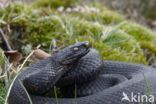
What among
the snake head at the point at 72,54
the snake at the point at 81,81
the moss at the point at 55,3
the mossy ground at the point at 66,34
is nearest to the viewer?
the snake at the point at 81,81

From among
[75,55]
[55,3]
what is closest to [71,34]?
[75,55]

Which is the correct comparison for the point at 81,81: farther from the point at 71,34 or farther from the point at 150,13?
the point at 150,13

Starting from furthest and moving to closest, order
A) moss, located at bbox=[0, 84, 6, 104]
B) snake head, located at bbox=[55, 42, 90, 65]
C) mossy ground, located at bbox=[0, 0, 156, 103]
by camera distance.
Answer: mossy ground, located at bbox=[0, 0, 156, 103] → snake head, located at bbox=[55, 42, 90, 65] → moss, located at bbox=[0, 84, 6, 104]

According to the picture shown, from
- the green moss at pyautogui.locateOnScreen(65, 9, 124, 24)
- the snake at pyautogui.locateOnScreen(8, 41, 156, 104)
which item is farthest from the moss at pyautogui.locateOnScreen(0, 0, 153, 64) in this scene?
the snake at pyautogui.locateOnScreen(8, 41, 156, 104)

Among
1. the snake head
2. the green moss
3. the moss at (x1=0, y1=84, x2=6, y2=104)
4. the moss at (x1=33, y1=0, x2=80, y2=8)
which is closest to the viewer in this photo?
the moss at (x1=0, y1=84, x2=6, y2=104)

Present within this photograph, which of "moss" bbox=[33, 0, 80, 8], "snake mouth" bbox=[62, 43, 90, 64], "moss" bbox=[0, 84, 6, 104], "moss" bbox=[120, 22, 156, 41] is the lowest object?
"moss" bbox=[120, 22, 156, 41]

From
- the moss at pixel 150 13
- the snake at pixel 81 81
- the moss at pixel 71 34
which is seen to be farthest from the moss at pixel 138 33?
the moss at pixel 150 13

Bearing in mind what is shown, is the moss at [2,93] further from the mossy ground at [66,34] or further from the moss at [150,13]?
the moss at [150,13]

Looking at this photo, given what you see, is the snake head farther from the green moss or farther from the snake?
the green moss

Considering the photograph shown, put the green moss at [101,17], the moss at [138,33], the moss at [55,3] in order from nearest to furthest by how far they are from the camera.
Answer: the moss at [138,33]
the green moss at [101,17]
the moss at [55,3]
